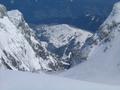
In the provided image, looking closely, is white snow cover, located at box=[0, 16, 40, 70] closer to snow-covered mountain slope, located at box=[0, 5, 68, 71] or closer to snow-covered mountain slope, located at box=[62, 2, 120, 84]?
snow-covered mountain slope, located at box=[0, 5, 68, 71]

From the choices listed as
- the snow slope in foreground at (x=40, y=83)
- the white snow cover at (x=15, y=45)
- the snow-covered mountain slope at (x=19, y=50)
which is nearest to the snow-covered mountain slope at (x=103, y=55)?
the snow-covered mountain slope at (x=19, y=50)

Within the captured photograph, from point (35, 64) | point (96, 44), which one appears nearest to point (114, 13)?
point (96, 44)

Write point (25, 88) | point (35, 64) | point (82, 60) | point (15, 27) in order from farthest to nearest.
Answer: point (15, 27) < point (35, 64) < point (82, 60) < point (25, 88)

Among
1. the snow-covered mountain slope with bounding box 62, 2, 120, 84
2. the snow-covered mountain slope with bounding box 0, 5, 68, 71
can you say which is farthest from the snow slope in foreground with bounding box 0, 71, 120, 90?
the snow-covered mountain slope with bounding box 0, 5, 68, 71

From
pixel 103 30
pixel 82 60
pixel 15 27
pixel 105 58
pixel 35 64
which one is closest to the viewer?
pixel 105 58

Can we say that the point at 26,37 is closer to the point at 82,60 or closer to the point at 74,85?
the point at 82,60

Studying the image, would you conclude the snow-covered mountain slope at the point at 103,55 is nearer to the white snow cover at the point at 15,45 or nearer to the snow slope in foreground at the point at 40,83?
the snow slope in foreground at the point at 40,83
